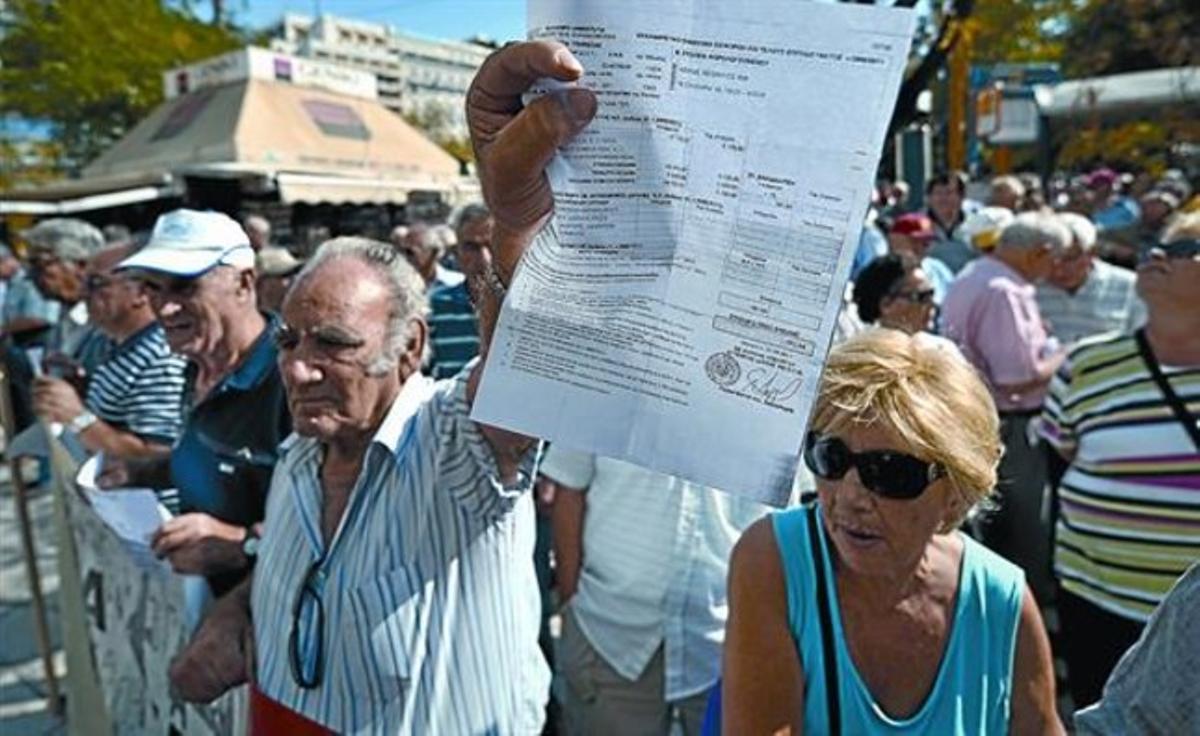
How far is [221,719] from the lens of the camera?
2414mm

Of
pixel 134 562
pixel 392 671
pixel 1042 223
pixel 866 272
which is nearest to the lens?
pixel 392 671

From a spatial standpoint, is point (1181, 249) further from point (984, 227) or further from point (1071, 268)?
point (984, 227)

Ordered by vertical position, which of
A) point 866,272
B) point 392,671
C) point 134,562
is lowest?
point 134,562

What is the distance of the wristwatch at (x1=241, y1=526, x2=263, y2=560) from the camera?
227 cm

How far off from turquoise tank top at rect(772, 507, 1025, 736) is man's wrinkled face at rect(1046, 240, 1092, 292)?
3246 mm

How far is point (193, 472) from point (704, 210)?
1978 mm

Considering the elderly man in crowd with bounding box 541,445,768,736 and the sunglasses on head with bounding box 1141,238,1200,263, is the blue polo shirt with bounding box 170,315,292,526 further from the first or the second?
the sunglasses on head with bounding box 1141,238,1200,263

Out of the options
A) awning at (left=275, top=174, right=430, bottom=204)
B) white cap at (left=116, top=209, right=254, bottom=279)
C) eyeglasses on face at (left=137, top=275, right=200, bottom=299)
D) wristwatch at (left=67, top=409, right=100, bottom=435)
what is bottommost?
awning at (left=275, top=174, right=430, bottom=204)

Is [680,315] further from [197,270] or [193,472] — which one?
[197,270]

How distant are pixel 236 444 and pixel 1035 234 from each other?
344cm

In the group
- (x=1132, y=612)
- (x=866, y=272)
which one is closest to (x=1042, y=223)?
(x=866, y=272)

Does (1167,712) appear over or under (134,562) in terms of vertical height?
over

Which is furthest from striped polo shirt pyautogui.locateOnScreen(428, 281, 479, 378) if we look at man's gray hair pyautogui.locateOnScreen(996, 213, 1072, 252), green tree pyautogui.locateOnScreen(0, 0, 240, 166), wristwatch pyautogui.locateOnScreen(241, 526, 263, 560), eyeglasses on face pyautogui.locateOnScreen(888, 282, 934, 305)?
→ green tree pyautogui.locateOnScreen(0, 0, 240, 166)

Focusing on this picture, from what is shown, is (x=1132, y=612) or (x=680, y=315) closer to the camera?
(x=680, y=315)
